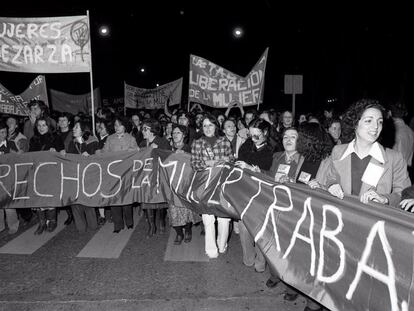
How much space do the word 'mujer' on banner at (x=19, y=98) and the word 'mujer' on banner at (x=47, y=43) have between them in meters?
1.76

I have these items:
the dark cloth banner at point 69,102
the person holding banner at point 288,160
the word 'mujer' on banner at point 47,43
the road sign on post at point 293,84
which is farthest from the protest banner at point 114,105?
the person holding banner at point 288,160

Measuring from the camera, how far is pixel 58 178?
591cm

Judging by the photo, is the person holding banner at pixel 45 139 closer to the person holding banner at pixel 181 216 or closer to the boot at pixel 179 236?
the person holding banner at pixel 181 216

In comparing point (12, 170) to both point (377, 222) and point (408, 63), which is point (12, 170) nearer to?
point (377, 222)

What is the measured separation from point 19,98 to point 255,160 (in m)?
6.34

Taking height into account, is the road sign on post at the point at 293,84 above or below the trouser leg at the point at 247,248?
above

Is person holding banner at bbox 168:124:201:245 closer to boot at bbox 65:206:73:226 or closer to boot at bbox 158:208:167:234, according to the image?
boot at bbox 158:208:167:234

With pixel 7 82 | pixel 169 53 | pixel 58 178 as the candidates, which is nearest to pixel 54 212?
pixel 58 178

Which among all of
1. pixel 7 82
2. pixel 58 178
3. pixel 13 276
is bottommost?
pixel 13 276

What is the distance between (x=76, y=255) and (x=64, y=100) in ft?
34.6

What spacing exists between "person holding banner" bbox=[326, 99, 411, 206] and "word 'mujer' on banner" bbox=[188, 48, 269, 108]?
626 centimetres

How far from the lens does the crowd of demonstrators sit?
123 inches

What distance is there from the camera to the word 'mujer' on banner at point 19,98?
28.1 ft

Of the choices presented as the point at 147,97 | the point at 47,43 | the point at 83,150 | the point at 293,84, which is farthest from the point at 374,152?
the point at 147,97
